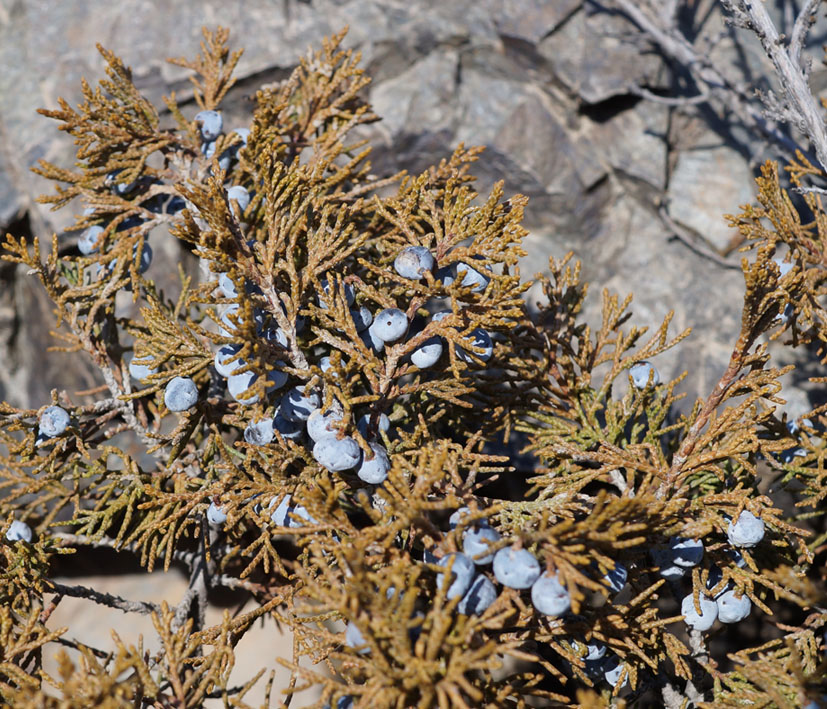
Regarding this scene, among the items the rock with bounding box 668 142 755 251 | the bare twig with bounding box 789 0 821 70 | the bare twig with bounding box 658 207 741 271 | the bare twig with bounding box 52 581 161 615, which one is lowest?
the bare twig with bounding box 52 581 161 615

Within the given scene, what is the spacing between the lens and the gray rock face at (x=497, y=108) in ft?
9.18

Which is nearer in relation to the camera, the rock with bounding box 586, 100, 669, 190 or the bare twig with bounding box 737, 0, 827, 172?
the bare twig with bounding box 737, 0, 827, 172

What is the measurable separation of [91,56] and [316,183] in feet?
5.79

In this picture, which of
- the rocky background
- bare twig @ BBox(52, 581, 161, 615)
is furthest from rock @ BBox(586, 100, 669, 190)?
bare twig @ BBox(52, 581, 161, 615)

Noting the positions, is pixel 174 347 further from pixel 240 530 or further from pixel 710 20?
pixel 710 20

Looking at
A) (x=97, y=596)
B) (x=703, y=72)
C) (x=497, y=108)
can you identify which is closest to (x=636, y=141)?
(x=703, y=72)

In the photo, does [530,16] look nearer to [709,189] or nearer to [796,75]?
[709,189]

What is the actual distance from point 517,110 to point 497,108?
84 millimetres

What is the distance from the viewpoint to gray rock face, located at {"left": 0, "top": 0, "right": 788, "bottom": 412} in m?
2.80

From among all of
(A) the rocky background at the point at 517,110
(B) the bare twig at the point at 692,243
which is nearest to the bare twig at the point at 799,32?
(A) the rocky background at the point at 517,110

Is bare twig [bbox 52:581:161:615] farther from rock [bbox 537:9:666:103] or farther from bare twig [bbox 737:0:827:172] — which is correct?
rock [bbox 537:9:666:103]

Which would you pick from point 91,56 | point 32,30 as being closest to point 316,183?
point 91,56

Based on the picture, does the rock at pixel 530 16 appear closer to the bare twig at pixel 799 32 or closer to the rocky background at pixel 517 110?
the rocky background at pixel 517 110

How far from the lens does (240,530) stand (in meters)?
1.79
